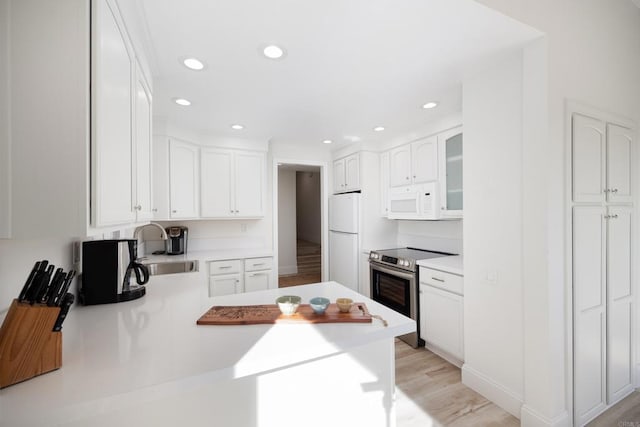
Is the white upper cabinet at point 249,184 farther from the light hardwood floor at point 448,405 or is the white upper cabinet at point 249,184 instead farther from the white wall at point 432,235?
the light hardwood floor at point 448,405

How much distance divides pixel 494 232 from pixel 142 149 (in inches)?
86.3

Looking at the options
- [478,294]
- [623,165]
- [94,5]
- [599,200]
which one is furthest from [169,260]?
[623,165]

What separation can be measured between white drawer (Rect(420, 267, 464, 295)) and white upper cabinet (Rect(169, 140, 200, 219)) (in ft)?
8.71

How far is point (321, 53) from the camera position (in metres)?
1.66

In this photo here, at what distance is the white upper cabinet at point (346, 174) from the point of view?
3.76 m

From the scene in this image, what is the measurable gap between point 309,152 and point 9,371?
12.3ft

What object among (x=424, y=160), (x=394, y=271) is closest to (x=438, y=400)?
(x=394, y=271)

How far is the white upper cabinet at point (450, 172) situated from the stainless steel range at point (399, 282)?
0.60 meters

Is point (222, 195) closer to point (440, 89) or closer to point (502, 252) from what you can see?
point (440, 89)

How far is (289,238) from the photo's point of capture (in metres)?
5.80

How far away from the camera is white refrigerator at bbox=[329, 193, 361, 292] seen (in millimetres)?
3654

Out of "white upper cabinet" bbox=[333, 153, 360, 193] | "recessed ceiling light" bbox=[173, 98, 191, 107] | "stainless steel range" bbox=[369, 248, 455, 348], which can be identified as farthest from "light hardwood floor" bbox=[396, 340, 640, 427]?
"recessed ceiling light" bbox=[173, 98, 191, 107]

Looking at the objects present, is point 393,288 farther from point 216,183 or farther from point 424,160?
point 216,183

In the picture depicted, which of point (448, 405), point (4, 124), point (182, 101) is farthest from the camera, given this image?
point (182, 101)
